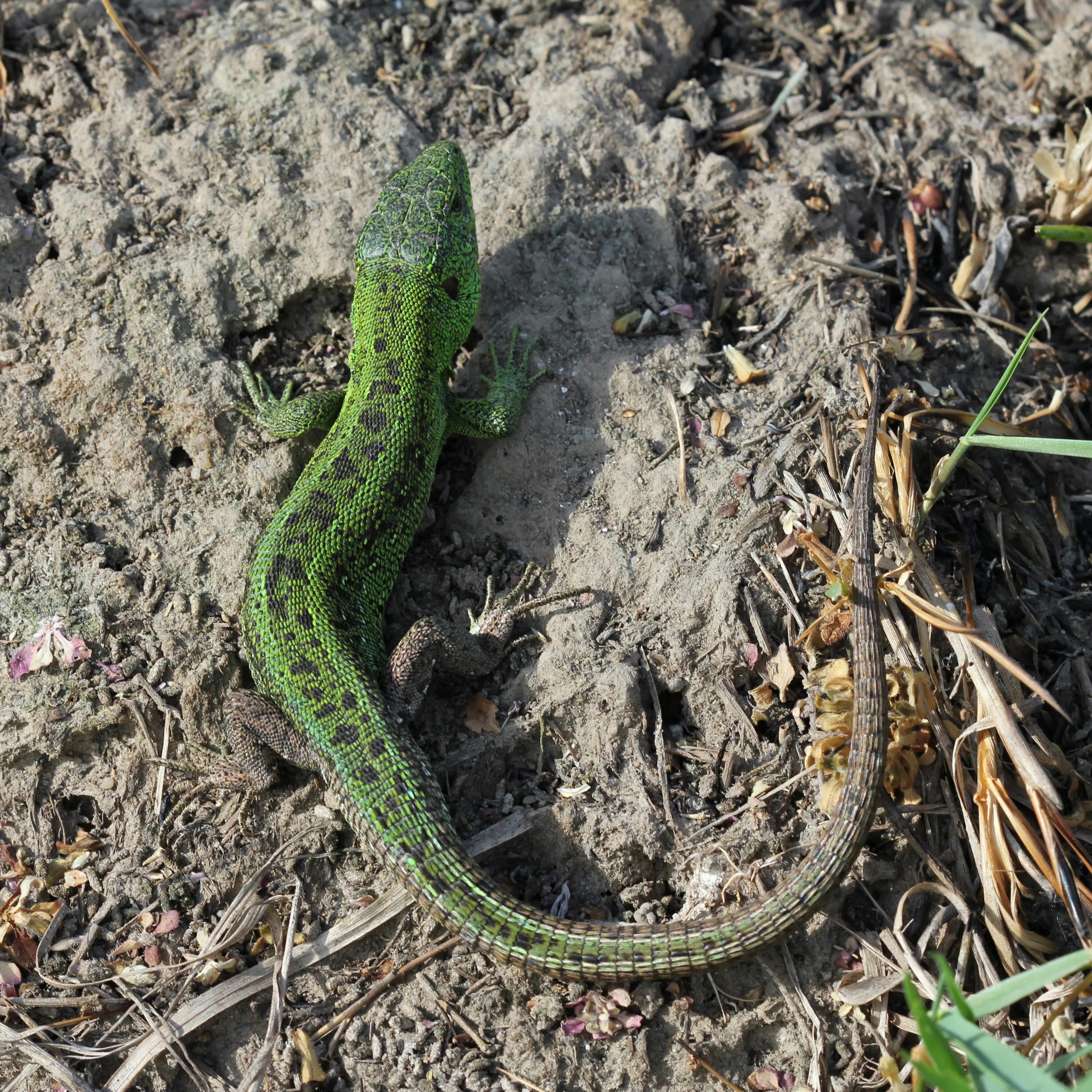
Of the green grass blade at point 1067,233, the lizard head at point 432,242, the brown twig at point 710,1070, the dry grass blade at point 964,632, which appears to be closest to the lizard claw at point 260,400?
the lizard head at point 432,242

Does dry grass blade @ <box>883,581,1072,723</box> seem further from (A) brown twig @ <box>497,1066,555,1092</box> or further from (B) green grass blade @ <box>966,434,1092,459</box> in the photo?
(A) brown twig @ <box>497,1066,555,1092</box>

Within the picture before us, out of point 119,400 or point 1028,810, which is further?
point 119,400

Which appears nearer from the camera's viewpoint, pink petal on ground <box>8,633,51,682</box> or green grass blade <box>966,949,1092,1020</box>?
green grass blade <box>966,949,1092,1020</box>

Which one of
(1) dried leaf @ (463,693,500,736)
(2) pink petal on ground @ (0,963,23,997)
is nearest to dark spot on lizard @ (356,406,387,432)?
(1) dried leaf @ (463,693,500,736)

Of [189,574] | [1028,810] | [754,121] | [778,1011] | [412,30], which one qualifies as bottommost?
[778,1011]

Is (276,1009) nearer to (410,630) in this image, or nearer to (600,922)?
(600,922)

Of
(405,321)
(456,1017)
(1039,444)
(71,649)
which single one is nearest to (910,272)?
(1039,444)

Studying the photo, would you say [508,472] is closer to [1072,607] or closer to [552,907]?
[552,907]

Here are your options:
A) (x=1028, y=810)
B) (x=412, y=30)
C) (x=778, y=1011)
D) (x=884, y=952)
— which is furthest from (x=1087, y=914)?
(x=412, y=30)
